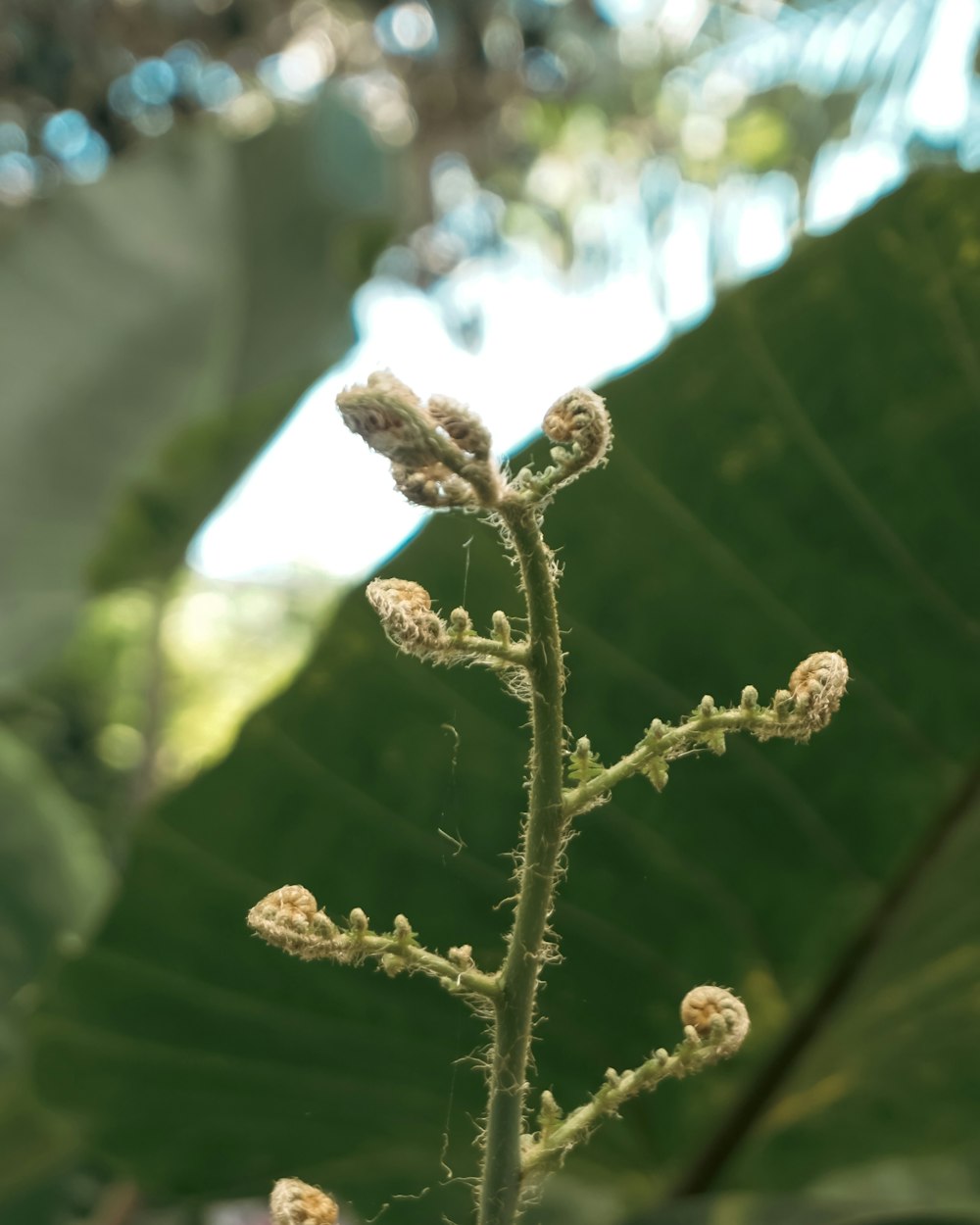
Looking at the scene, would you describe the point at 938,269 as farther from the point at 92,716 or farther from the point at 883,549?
the point at 92,716

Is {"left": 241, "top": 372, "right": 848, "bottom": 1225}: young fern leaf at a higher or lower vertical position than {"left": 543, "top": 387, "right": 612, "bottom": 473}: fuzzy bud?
lower

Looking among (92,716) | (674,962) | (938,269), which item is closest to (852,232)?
(938,269)

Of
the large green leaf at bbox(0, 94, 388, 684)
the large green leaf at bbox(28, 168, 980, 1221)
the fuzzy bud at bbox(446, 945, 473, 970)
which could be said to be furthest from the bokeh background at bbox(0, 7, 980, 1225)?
the large green leaf at bbox(0, 94, 388, 684)

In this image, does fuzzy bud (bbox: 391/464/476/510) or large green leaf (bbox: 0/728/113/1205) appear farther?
large green leaf (bbox: 0/728/113/1205)

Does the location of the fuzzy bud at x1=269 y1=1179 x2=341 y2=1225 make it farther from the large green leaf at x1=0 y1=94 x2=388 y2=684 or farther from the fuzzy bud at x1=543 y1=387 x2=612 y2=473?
the large green leaf at x1=0 y1=94 x2=388 y2=684

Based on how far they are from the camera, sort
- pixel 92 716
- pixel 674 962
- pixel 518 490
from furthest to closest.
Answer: pixel 92 716
pixel 674 962
pixel 518 490

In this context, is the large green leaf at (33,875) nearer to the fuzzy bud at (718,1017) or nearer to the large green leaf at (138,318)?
the large green leaf at (138,318)

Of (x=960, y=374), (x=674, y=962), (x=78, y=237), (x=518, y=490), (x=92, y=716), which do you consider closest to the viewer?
(x=518, y=490)

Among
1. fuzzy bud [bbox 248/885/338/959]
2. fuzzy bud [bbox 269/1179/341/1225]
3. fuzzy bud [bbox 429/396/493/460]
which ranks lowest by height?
fuzzy bud [bbox 269/1179/341/1225]
